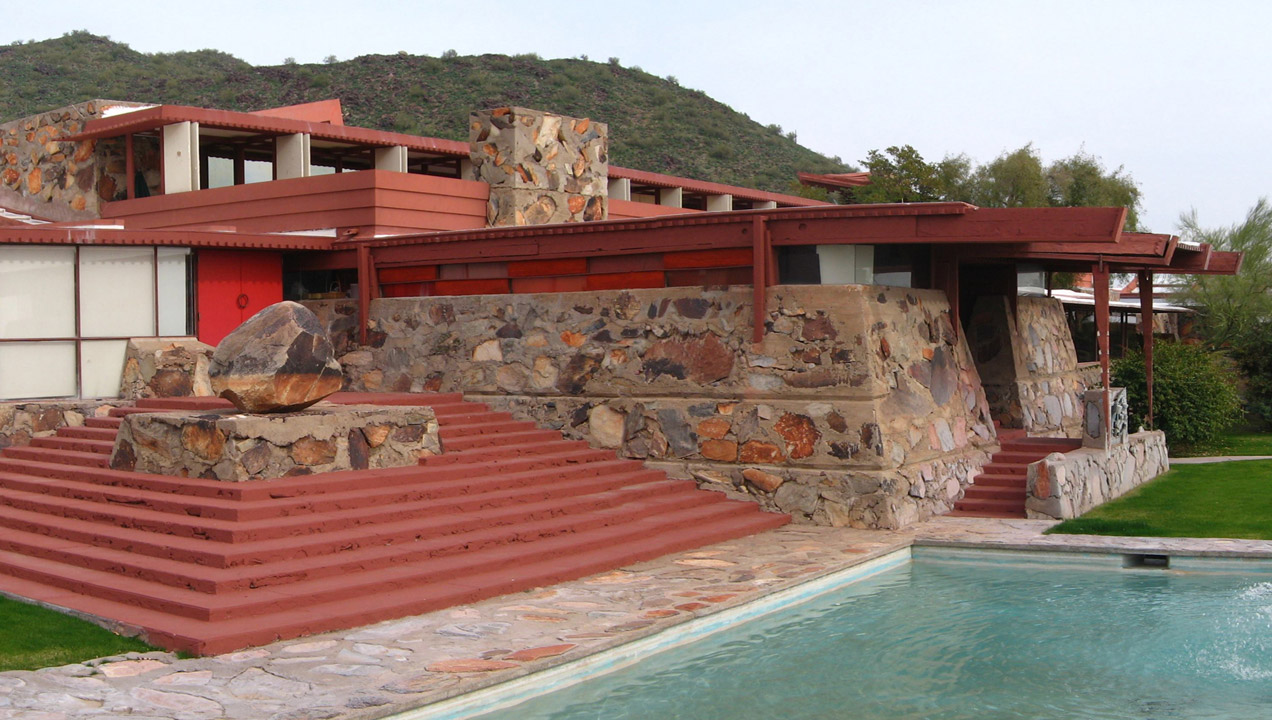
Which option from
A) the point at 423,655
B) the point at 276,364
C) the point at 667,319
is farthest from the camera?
the point at 667,319

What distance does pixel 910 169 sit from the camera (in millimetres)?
43812

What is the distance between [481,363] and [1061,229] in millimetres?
7432

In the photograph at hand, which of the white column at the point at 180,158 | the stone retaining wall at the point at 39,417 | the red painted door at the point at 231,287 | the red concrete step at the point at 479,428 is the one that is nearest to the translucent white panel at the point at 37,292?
the stone retaining wall at the point at 39,417

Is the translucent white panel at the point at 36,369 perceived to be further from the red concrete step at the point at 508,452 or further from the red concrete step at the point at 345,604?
the red concrete step at the point at 508,452

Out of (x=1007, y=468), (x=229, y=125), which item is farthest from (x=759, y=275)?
(x=229, y=125)

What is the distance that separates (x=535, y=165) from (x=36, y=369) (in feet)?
29.6

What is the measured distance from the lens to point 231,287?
16.5 metres

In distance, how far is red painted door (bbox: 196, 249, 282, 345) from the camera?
52.8 ft

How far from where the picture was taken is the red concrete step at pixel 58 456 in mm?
12539

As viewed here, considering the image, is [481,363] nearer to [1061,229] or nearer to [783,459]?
[783,459]

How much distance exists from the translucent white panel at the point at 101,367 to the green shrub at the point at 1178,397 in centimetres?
1572

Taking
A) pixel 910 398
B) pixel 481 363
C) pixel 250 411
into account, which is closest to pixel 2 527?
pixel 250 411

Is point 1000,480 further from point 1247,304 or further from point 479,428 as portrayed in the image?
point 1247,304

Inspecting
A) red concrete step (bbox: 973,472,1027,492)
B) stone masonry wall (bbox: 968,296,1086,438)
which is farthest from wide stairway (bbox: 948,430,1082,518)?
stone masonry wall (bbox: 968,296,1086,438)
